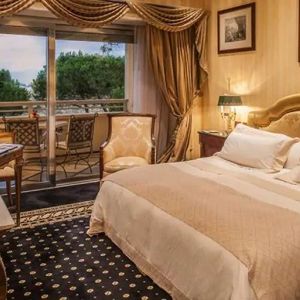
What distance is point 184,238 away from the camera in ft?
7.82

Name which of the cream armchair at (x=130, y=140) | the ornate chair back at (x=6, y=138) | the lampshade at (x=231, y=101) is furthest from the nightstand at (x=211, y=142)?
the ornate chair back at (x=6, y=138)

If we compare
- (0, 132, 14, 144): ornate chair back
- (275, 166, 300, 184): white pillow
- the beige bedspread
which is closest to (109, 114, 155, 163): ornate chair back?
(0, 132, 14, 144): ornate chair back

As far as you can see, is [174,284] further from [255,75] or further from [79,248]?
[255,75]

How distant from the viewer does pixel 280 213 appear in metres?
2.36

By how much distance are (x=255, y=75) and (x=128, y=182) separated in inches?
103

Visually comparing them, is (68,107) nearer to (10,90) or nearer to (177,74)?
(10,90)

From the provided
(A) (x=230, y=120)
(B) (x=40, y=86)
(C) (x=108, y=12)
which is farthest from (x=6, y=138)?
(A) (x=230, y=120)

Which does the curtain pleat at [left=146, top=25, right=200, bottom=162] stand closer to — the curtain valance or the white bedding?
the curtain valance

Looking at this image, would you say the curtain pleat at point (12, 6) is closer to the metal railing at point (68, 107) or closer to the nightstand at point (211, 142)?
the metal railing at point (68, 107)

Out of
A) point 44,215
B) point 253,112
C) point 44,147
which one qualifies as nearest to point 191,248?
point 44,215

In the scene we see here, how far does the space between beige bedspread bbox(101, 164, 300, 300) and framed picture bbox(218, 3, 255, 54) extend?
260cm

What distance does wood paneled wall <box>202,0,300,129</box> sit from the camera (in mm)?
4465

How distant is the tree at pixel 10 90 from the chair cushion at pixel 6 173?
6.53 feet

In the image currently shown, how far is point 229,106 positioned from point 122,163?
1.71 meters
